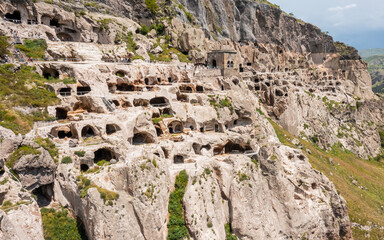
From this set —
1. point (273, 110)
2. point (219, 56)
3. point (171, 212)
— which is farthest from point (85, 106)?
point (273, 110)

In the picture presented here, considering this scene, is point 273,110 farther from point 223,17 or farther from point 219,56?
point 223,17

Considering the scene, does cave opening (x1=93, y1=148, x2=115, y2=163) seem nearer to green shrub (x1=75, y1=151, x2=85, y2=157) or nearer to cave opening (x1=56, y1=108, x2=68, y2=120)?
green shrub (x1=75, y1=151, x2=85, y2=157)

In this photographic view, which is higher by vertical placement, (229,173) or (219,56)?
(219,56)

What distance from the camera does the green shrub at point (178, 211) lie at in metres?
27.0

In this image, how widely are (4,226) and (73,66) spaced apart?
1055 inches

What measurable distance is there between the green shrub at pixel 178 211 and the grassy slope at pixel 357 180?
2986cm

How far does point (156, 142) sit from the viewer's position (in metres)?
33.8

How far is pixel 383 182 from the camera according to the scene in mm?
60375

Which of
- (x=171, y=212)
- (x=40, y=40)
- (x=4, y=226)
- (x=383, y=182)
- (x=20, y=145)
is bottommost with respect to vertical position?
(x=383, y=182)

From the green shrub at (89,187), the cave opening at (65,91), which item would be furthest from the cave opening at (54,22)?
the green shrub at (89,187)

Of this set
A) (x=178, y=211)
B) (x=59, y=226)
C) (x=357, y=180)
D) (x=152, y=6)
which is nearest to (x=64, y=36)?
(x=152, y=6)

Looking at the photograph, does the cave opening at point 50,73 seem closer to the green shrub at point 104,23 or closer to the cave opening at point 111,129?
the cave opening at point 111,129

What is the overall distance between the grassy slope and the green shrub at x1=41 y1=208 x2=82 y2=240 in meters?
40.8

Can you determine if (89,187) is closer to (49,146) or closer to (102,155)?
(49,146)
